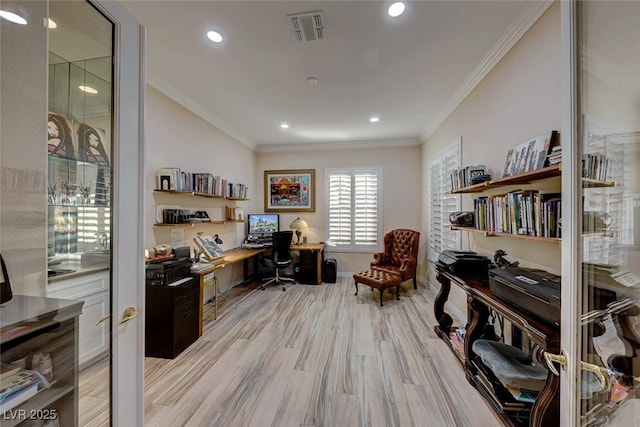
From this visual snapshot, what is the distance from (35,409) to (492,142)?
3.31 meters

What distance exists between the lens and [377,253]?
4.68 metres

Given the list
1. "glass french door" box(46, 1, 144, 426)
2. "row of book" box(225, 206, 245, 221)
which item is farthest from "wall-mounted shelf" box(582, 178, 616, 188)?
"row of book" box(225, 206, 245, 221)

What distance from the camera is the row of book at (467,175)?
2.25 metres

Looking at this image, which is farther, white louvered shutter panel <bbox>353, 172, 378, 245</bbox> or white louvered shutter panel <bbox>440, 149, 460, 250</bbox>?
white louvered shutter panel <bbox>353, 172, 378, 245</bbox>

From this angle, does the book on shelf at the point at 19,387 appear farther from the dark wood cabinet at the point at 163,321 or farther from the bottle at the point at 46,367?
the dark wood cabinet at the point at 163,321

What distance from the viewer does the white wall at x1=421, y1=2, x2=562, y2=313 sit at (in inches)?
63.0

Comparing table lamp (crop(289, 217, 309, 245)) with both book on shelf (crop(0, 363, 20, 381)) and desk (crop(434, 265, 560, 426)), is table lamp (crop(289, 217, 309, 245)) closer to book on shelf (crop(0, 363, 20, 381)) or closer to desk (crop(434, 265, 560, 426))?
desk (crop(434, 265, 560, 426))

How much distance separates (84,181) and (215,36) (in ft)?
5.61

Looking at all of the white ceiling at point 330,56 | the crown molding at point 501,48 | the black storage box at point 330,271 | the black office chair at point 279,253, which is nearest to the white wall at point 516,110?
the crown molding at point 501,48

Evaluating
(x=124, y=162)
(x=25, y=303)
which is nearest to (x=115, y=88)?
(x=124, y=162)

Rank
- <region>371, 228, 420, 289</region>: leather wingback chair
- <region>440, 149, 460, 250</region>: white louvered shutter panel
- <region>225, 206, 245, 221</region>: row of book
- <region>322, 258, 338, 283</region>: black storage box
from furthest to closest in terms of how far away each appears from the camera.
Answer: <region>322, 258, 338, 283</region>: black storage box < <region>225, 206, 245, 221</region>: row of book < <region>371, 228, 420, 289</region>: leather wingback chair < <region>440, 149, 460, 250</region>: white louvered shutter panel

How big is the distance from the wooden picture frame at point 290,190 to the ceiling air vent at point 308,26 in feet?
10.5

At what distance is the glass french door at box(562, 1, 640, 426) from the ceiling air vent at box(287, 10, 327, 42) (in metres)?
1.57

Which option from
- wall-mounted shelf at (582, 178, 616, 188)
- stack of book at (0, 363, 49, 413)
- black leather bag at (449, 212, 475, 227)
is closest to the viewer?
stack of book at (0, 363, 49, 413)
